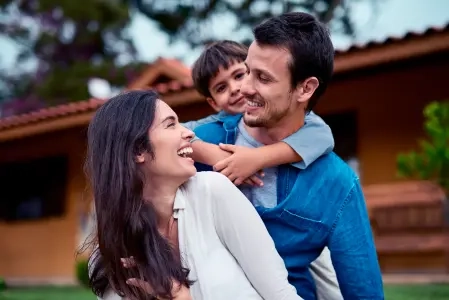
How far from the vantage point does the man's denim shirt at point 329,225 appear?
A: 230 centimetres

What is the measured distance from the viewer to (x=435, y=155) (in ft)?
25.8

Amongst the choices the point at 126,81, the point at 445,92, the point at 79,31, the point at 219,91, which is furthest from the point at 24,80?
the point at 219,91

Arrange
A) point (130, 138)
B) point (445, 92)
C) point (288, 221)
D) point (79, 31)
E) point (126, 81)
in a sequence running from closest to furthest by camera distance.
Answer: point (130, 138), point (288, 221), point (445, 92), point (126, 81), point (79, 31)

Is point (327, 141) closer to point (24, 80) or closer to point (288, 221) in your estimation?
point (288, 221)

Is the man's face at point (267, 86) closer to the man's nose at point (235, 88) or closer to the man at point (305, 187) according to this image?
the man at point (305, 187)

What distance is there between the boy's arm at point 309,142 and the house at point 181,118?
359cm

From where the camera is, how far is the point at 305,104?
2.44 meters

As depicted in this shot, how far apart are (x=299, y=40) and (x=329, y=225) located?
1.77 ft

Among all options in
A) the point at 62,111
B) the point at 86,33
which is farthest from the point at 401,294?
the point at 86,33

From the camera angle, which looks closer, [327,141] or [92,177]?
[92,177]

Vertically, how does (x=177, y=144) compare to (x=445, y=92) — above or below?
above

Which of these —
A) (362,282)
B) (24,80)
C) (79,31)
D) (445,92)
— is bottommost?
(24,80)

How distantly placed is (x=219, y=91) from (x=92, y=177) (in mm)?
1053

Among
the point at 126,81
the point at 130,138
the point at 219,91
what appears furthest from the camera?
the point at 126,81
